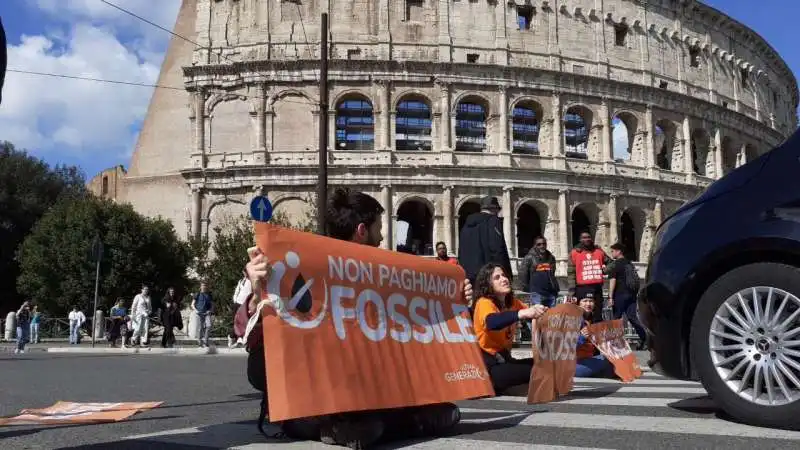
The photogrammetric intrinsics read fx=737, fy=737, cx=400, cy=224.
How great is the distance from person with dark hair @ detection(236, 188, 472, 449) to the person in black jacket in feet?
13.9

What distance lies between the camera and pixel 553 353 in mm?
5719

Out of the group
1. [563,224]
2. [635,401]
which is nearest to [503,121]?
[563,224]

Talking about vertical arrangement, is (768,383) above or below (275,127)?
below

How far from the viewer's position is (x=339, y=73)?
36250 mm

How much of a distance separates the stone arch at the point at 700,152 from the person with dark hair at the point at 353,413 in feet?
140

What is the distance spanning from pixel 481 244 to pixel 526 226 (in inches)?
1290

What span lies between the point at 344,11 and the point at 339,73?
10.9 feet

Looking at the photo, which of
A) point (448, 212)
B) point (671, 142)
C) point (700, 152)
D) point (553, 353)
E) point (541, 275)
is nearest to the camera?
point (553, 353)

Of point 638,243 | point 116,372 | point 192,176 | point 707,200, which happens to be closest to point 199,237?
point 192,176

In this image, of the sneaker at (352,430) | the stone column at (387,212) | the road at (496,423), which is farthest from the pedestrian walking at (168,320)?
the sneaker at (352,430)

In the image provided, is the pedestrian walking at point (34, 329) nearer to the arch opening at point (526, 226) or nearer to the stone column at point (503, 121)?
the stone column at point (503, 121)

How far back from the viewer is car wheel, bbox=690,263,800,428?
3656mm

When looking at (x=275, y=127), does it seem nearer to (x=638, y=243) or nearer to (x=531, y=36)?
(x=531, y=36)

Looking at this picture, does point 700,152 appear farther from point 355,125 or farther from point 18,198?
point 18,198
